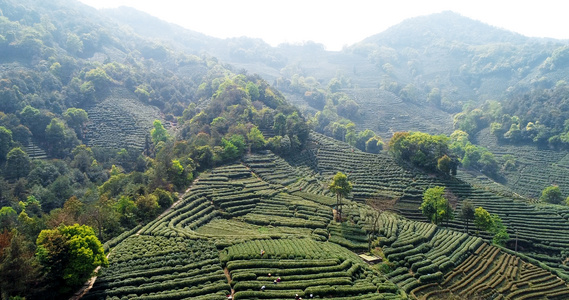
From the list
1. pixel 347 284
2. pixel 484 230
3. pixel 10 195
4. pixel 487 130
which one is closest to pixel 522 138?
pixel 487 130

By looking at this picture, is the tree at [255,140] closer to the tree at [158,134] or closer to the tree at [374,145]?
the tree at [158,134]

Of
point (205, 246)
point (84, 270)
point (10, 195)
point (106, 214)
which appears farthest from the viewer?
point (10, 195)

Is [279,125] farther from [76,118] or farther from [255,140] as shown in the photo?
[76,118]

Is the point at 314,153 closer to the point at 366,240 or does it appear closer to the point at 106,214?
the point at 366,240

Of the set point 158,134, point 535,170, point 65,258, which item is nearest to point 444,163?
point 535,170

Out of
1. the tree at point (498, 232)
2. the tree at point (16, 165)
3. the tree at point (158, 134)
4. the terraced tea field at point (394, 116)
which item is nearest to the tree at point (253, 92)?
the tree at point (158, 134)
